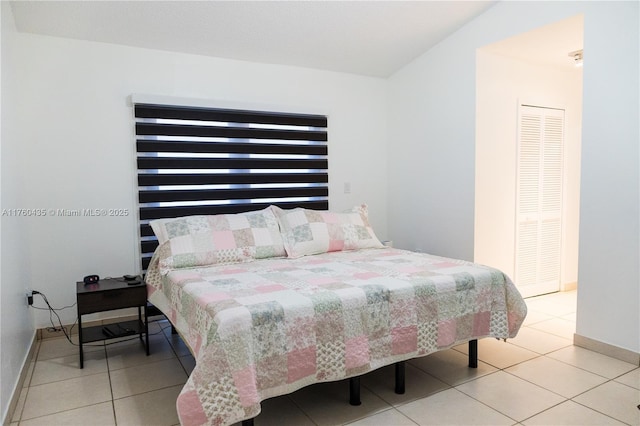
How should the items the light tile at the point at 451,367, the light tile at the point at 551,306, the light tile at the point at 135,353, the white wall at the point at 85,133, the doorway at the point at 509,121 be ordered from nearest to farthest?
the light tile at the point at 451,367
the light tile at the point at 135,353
the white wall at the point at 85,133
the doorway at the point at 509,121
the light tile at the point at 551,306

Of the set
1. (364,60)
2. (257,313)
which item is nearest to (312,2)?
(364,60)

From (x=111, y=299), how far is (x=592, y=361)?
3277mm

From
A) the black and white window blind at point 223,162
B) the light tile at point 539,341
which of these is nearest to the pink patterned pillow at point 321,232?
the black and white window blind at point 223,162

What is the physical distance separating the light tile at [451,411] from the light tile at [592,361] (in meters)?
0.96

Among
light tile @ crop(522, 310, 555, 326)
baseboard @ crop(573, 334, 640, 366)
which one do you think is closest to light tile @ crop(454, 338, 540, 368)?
baseboard @ crop(573, 334, 640, 366)

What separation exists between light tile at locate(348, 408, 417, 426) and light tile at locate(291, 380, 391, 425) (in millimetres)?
33

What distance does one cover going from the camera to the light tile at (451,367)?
2615 millimetres

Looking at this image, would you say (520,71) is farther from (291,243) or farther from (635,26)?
(291,243)

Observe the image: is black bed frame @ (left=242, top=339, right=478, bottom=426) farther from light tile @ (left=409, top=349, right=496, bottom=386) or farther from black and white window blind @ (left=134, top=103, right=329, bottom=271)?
black and white window blind @ (left=134, top=103, right=329, bottom=271)

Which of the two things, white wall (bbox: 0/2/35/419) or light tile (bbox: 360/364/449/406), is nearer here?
white wall (bbox: 0/2/35/419)

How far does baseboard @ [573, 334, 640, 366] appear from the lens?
2766 mm

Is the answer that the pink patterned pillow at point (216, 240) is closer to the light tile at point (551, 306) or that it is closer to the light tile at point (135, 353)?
the light tile at point (135, 353)

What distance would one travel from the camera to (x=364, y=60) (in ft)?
14.1

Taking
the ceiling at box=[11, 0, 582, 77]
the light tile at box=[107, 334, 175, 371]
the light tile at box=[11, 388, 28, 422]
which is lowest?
the light tile at box=[107, 334, 175, 371]
